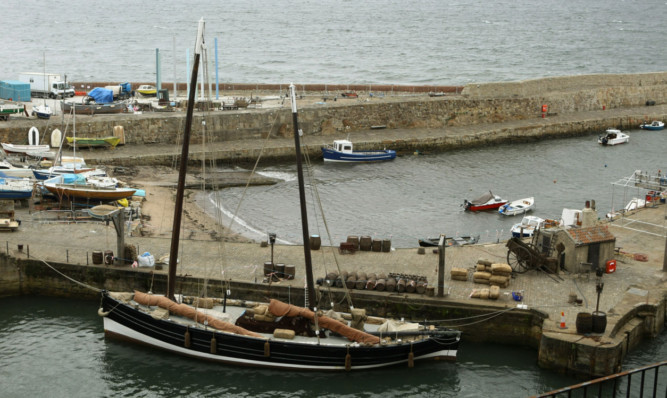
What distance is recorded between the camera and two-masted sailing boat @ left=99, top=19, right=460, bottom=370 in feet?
96.5

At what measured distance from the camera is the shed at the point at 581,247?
34062 millimetres

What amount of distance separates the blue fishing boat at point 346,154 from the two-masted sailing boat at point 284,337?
101ft

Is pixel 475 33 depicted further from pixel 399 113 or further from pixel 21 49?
pixel 399 113

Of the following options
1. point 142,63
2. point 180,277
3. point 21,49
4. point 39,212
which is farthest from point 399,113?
point 21,49

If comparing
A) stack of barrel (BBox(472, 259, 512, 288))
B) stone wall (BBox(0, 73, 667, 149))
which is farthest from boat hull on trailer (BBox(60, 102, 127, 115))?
stack of barrel (BBox(472, 259, 512, 288))

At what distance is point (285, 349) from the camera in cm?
2953

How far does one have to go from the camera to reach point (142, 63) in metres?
126

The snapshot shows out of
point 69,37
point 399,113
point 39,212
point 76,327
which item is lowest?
point 76,327

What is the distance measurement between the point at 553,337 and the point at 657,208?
16.6m

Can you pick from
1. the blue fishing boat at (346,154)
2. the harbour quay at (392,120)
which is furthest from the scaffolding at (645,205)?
the harbour quay at (392,120)

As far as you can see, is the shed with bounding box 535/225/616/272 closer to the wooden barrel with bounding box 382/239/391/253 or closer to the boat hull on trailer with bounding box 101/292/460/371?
the wooden barrel with bounding box 382/239/391/253

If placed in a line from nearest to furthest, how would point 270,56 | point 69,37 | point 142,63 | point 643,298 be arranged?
point 643,298 < point 142,63 < point 270,56 < point 69,37

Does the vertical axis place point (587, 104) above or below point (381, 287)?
above

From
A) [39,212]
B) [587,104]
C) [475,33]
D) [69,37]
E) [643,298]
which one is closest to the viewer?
[643,298]
